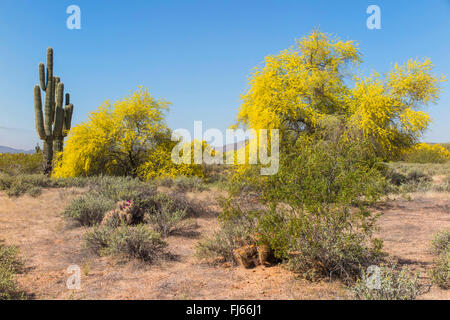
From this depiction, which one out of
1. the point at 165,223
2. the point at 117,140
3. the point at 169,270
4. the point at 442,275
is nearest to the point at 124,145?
the point at 117,140

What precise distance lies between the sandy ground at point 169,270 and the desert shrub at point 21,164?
14679 millimetres

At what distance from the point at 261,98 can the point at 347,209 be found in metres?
10.2

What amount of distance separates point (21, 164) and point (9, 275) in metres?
22.8

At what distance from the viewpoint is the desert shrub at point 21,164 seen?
2330cm

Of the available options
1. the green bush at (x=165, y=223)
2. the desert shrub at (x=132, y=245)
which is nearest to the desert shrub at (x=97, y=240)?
the desert shrub at (x=132, y=245)

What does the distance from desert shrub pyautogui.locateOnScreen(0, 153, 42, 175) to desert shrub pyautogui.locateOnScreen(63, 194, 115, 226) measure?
15381mm

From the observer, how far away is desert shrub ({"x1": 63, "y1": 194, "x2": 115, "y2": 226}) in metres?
9.80

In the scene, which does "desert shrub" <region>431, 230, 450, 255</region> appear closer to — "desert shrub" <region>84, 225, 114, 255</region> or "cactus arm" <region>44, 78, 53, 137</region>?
"desert shrub" <region>84, 225, 114, 255</region>

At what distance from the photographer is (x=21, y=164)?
81.1 feet

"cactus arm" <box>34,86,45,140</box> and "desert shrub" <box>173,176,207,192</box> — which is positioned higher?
"cactus arm" <box>34,86,45,140</box>

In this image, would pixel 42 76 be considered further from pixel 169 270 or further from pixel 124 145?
pixel 169 270

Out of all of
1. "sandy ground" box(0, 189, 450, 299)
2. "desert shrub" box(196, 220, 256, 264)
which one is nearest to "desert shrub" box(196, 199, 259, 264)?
"desert shrub" box(196, 220, 256, 264)

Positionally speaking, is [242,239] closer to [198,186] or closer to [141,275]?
[141,275]

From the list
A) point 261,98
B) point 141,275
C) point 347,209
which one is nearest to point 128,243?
point 141,275
